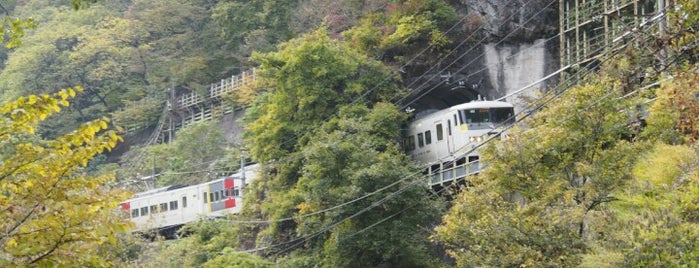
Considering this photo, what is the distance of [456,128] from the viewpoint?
31.0 metres

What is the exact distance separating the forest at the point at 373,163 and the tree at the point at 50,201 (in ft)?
0.06

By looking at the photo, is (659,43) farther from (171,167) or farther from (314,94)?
(171,167)

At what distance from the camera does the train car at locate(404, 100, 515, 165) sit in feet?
101

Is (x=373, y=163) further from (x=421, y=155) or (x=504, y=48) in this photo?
(x=504, y=48)

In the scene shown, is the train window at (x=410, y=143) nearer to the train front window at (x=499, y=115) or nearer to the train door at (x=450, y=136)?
the train door at (x=450, y=136)

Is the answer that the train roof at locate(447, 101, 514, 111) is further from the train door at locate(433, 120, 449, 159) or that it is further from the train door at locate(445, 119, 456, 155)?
the train door at locate(433, 120, 449, 159)

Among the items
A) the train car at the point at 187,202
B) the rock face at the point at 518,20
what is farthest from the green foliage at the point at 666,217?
the train car at the point at 187,202

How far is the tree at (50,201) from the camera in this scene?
8930mm

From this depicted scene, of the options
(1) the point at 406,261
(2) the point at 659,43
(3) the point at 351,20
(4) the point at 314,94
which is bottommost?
(1) the point at 406,261

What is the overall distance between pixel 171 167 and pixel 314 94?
17307mm

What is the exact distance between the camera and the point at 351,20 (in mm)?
40125

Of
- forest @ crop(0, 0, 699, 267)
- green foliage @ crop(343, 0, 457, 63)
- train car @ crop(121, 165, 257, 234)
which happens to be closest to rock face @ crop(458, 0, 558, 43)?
forest @ crop(0, 0, 699, 267)

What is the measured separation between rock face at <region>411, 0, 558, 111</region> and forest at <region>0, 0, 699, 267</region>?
17cm

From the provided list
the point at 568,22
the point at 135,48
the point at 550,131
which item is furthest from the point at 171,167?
the point at 550,131
